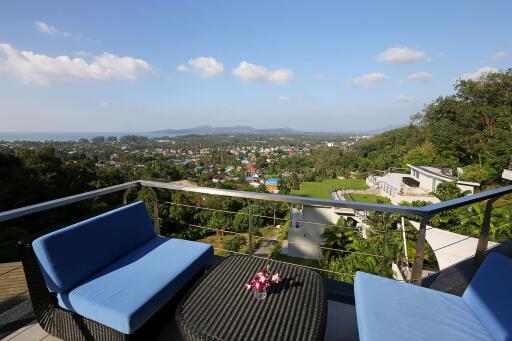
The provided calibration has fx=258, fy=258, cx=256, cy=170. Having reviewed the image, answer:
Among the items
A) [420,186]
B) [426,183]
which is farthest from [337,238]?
[420,186]

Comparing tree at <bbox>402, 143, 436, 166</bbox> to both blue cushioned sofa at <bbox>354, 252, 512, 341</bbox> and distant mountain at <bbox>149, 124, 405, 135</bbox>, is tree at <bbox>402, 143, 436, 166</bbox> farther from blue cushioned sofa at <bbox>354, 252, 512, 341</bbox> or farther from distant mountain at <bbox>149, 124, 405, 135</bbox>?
distant mountain at <bbox>149, 124, 405, 135</bbox>

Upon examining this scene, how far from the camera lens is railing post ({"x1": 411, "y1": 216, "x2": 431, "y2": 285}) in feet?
5.48

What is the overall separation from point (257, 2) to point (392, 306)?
317 inches

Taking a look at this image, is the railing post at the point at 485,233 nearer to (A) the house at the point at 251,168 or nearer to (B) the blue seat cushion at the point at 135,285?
(B) the blue seat cushion at the point at 135,285

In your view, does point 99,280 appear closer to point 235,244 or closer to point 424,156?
point 235,244

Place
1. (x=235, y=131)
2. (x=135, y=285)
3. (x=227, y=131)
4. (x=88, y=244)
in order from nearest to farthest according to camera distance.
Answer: (x=135, y=285) < (x=88, y=244) < (x=227, y=131) < (x=235, y=131)

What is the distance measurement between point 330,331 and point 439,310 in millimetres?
703

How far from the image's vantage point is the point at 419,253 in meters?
1.79

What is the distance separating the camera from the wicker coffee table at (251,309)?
126cm

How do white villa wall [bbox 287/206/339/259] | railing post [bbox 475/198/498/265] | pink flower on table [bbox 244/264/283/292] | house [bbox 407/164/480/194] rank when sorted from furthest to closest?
house [bbox 407/164/480/194] → white villa wall [bbox 287/206/339/259] → railing post [bbox 475/198/498/265] → pink flower on table [bbox 244/264/283/292]

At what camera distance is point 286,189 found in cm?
3550

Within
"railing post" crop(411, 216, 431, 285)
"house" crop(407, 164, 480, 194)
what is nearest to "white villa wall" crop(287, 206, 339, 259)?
"railing post" crop(411, 216, 431, 285)

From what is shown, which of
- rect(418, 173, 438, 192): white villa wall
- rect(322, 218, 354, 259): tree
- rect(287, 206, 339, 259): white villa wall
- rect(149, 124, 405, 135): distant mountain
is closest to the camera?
rect(322, 218, 354, 259): tree

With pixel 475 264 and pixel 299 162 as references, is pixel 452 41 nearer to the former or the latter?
pixel 475 264
